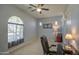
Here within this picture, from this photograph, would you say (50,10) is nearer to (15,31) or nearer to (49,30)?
(49,30)

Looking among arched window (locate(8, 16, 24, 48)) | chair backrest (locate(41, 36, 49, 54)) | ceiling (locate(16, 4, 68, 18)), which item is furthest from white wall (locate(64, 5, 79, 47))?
arched window (locate(8, 16, 24, 48))

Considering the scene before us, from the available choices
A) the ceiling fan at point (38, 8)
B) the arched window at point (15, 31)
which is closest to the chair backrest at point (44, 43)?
the arched window at point (15, 31)

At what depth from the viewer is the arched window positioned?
254 centimetres

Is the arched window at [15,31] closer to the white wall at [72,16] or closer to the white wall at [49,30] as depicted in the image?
the white wall at [49,30]

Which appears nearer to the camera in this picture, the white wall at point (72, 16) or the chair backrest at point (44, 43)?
the white wall at point (72, 16)

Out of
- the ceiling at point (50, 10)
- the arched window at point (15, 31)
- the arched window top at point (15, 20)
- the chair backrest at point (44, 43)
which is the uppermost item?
the ceiling at point (50, 10)

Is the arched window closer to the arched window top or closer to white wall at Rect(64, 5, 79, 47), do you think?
the arched window top

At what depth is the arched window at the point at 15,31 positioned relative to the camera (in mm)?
2544

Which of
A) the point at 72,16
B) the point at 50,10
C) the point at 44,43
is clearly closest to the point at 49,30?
the point at 44,43
